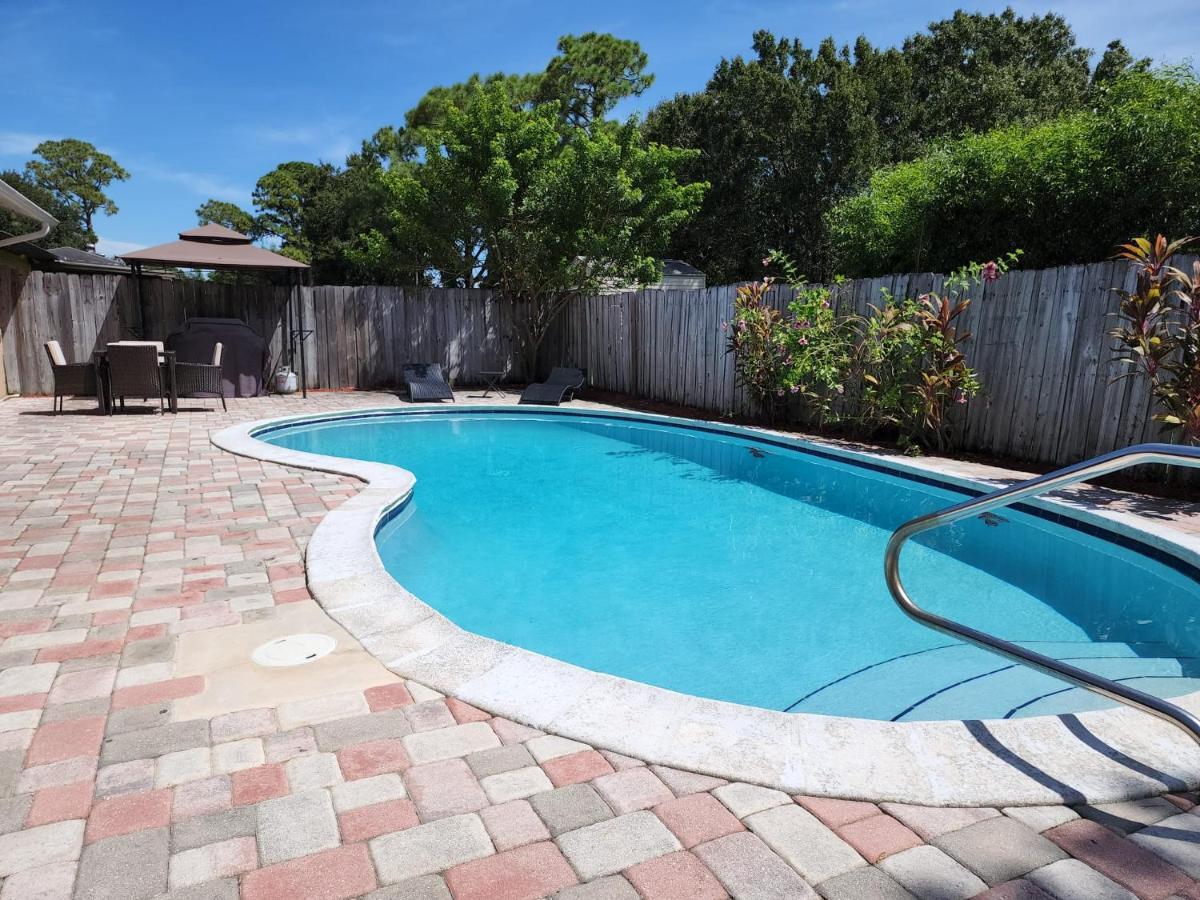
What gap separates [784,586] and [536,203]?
28.8 ft

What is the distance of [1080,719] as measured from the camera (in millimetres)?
1981

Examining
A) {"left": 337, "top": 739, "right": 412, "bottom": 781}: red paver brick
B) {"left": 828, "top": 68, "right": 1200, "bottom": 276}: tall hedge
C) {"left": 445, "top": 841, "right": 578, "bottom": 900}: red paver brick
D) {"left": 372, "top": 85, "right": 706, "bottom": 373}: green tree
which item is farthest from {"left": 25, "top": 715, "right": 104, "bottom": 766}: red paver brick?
{"left": 828, "top": 68, "right": 1200, "bottom": 276}: tall hedge

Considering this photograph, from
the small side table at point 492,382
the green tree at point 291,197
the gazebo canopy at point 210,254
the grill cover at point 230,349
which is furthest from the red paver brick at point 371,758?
the green tree at point 291,197

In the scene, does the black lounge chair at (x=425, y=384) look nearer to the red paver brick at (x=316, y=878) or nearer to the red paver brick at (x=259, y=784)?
Answer: the red paver brick at (x=259, y=784)

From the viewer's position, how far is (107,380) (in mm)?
8305

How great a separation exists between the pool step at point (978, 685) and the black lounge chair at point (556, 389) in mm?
7581

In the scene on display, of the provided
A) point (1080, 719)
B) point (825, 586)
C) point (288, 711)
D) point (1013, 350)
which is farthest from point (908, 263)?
point (288, 711)

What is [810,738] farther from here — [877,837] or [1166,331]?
[1166,331]

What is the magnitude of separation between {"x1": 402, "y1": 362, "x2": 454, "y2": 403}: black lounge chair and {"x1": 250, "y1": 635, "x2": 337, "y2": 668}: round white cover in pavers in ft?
27.9

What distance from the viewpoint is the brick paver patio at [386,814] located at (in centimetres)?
137

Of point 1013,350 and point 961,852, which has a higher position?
point 1013,350

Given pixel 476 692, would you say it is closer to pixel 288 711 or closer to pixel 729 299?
pixel 288 711

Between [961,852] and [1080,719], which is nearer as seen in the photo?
[961,852]

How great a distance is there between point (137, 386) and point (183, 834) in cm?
817
